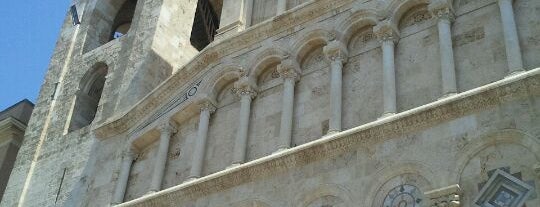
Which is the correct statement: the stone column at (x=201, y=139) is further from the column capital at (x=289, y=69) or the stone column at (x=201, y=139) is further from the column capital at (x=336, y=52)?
the column capital at (x=336, y=52)

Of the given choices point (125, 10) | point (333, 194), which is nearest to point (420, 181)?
point (333, 194)

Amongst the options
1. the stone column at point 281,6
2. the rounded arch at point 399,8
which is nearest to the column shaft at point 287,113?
the rounded arch at point 399,8

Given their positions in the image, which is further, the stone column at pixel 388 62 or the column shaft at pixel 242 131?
the column shaft at pixel 242 131

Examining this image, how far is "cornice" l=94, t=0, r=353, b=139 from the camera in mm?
12945

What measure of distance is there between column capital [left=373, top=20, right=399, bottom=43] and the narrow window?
9.17 metres

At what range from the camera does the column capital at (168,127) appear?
13688mm

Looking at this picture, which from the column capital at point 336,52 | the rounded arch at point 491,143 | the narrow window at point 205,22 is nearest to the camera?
the rounded arch at point 491,143

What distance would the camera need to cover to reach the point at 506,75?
32.6 ft

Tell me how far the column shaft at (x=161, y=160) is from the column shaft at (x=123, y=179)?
28.5 inches

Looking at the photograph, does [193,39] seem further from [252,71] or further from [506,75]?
[506,75]

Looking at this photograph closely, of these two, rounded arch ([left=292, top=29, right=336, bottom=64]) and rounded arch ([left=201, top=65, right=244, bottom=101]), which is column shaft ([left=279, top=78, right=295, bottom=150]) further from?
rounded arch ([left=201, top=65, right=244, bottom=101])

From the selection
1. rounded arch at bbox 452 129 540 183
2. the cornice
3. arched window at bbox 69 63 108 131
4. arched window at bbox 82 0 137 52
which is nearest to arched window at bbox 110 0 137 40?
arched window at bbox 82 0 137 52

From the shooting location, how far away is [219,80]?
13562 millimetres

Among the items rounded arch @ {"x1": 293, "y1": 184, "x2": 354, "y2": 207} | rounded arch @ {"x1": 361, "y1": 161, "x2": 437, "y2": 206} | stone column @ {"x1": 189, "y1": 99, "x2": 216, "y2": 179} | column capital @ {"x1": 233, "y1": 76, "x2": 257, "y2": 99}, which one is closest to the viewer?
rounded arch @ {"x1": 361, "y1": 161, "x2": 437, "y2": 206}
